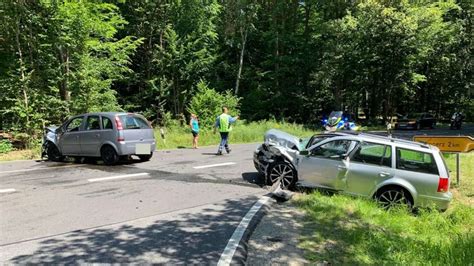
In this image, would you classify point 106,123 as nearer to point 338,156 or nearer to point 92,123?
point 92,123

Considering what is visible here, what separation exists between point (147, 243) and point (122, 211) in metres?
2.02

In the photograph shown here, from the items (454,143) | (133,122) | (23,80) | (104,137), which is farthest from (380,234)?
(23,80)

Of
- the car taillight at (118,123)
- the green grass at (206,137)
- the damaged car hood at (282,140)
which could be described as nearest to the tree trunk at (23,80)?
the green grass at (206,137)

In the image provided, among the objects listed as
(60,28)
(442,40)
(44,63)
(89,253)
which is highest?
(442,40)

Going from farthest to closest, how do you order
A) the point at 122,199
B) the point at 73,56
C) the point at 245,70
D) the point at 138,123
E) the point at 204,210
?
1. the point at 245,70
2. the point at 73,56
3. the point at 138,123
4. the point at 122,199
5. the point at 204,210

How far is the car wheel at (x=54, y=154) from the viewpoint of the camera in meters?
14.3

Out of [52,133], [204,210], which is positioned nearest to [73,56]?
[52,133]

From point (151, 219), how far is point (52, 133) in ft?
29.7

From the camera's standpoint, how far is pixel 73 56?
75.1 feet

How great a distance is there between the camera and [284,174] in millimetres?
10203

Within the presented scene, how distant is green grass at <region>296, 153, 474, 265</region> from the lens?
5.52 metres

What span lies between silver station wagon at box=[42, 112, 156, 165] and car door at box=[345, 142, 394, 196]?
7.21m

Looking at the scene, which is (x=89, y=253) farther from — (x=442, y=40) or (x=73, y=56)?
(x=442, y=40)

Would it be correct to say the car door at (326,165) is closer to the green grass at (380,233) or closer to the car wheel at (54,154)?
the green grass at (380,233)
